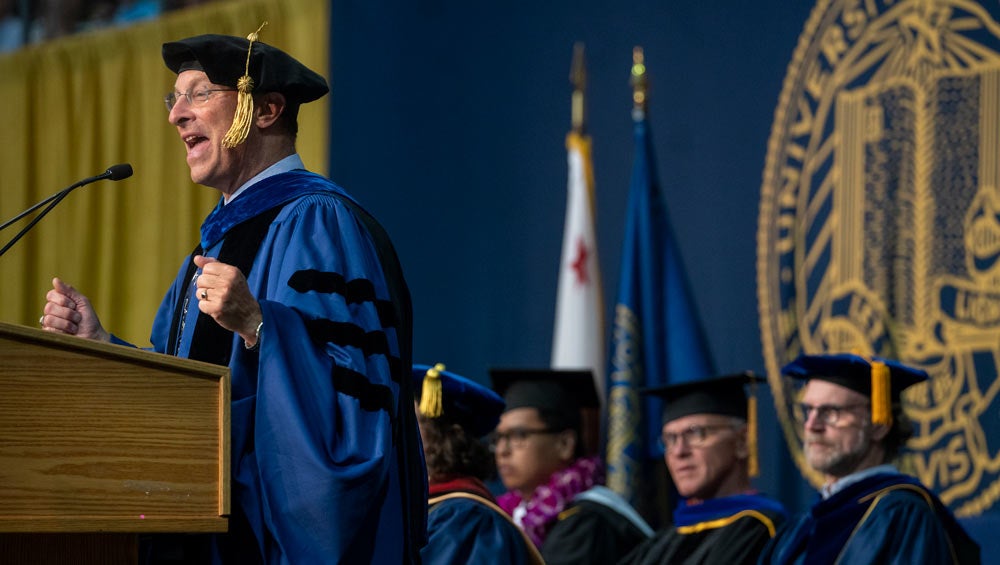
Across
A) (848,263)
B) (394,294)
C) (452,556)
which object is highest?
(848,263)

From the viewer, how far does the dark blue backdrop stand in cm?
630

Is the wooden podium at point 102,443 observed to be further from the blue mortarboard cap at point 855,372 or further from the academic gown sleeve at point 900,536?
the blue mortarboard cap at point 855,372

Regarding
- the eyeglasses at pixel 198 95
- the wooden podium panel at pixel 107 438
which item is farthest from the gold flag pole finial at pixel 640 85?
the wooden podium panel at pixel 107 438

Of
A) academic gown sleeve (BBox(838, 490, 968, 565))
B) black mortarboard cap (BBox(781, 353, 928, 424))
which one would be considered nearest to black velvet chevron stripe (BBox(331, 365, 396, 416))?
academic gown sleeve (BBox(838, 490, 968, 565))

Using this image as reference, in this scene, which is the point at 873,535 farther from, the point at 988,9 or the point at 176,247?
the point at 176,247

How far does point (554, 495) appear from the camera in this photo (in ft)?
19.0

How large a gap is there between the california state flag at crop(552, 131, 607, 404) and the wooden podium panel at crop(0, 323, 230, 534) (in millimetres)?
4338

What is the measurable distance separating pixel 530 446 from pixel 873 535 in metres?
1.74

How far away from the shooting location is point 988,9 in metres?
5.45

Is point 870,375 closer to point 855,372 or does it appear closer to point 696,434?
point 855,372

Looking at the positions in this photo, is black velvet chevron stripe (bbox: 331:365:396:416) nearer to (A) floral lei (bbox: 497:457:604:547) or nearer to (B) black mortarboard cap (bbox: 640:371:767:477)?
(B) black mortarboard cap (bbox: 640:371:767:477)

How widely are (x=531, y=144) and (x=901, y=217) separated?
2182 millimetres

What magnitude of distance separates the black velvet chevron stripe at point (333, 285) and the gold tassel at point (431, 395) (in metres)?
1.63

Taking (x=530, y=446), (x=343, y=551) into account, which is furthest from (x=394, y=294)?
(x=530, y=446)
